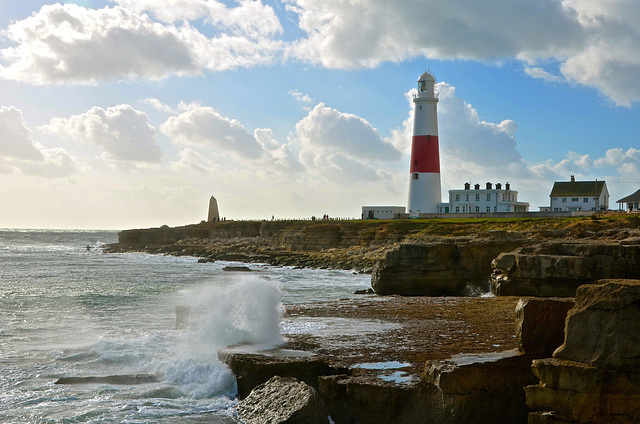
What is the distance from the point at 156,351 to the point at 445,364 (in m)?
6.19

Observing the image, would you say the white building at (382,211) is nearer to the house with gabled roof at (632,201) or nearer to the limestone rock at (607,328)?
the house with gabled roof at (632,201)

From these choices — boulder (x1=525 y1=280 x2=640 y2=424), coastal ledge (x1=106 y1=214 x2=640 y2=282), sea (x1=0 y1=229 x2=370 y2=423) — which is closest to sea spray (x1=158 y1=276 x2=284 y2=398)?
sea (x1=0 y1=229 x2=370 y2=423)

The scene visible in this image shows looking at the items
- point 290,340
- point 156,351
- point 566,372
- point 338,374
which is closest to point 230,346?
point 290,340

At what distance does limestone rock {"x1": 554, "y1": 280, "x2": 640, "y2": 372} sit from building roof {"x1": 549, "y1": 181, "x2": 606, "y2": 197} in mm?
54628

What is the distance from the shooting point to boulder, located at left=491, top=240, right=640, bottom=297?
1473 cm

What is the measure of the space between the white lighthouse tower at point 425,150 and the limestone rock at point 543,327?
4217 centimetres

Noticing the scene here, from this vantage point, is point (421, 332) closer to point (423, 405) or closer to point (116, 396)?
point (423, 405)

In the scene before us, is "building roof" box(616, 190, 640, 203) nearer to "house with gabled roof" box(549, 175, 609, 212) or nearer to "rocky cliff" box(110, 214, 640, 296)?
"house with gabled roof" box(549, 175, 609, 212)

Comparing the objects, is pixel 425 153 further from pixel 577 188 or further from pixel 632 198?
pixel 632 198

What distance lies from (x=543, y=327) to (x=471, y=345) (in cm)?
264

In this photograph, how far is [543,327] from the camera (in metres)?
7.64

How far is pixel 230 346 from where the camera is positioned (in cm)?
1088

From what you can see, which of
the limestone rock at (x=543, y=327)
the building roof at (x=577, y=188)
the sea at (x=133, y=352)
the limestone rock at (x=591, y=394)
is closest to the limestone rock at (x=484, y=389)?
the limestone rock at (x=543, y=327)

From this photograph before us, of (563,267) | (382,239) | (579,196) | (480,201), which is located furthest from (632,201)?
(563,267)
